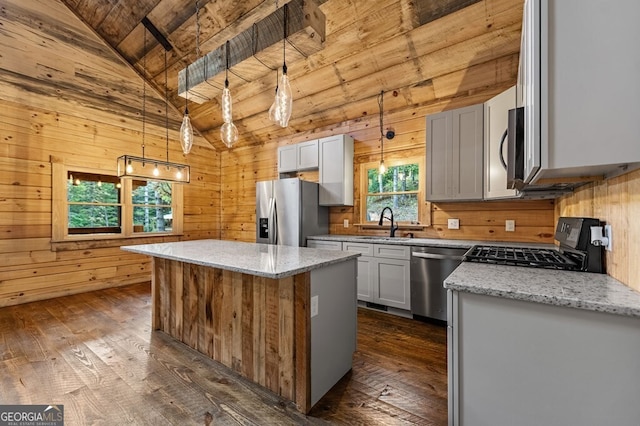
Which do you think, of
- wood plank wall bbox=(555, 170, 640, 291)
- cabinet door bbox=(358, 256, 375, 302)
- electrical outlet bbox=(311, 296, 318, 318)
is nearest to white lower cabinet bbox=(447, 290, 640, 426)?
wood plank wall bbox=(555, 170, 640, 291)

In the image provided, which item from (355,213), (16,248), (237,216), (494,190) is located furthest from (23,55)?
(494,190)

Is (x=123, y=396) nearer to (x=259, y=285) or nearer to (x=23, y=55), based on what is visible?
(x=259, y=285)

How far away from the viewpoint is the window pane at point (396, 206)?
395cm

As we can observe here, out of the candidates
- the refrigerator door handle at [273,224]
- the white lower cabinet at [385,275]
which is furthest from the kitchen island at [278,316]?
the refrigerator door handle at [273,224]

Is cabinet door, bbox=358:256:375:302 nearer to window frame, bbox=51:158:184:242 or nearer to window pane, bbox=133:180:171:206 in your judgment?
window frame, bbox=51:158:184:242

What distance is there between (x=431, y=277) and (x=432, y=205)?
1066mm

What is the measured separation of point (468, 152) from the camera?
10.2 feet

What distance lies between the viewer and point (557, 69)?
1.08 m

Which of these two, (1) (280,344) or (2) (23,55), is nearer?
(1) (280,344)

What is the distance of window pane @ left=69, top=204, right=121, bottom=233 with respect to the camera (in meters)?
4.33

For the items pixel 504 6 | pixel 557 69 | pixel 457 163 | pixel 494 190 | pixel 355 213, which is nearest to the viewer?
pixel 557 69

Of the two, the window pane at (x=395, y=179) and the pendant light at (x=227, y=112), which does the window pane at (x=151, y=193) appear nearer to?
the pendant light at (x=227, y=112)

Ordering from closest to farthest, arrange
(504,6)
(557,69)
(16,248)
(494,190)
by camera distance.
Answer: (557,69), (504,6), (494,190), (16,248)

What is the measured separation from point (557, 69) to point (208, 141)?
19.9 feet
